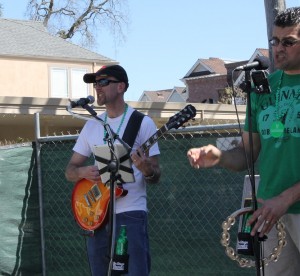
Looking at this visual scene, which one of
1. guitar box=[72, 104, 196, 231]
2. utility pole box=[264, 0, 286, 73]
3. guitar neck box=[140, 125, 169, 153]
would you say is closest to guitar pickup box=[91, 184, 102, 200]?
guitar box=[72, 104, 196, 231]

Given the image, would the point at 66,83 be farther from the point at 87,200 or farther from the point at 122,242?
the point at 122,242

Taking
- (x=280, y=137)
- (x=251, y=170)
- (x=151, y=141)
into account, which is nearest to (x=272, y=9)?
(x=151, y=141)

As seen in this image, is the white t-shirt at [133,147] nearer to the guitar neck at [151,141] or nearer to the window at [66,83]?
the guitar neck at [151,141]

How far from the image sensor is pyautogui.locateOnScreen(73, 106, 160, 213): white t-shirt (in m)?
5.02

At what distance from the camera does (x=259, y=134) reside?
382cm

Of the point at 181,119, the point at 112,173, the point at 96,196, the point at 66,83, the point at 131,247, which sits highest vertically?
the point at 66,83

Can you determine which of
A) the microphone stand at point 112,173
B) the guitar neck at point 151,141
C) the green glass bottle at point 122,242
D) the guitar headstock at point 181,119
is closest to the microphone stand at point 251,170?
the guitar headstock at point 181,119

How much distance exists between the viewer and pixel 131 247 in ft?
16.4

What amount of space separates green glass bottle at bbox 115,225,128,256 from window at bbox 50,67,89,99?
73.9ft

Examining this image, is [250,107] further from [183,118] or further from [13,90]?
[13,90]

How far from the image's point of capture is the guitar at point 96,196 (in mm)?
4734

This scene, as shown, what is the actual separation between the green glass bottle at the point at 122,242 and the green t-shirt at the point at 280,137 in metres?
1.45

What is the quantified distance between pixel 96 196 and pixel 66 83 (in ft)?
74.4

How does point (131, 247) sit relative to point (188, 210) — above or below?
below
